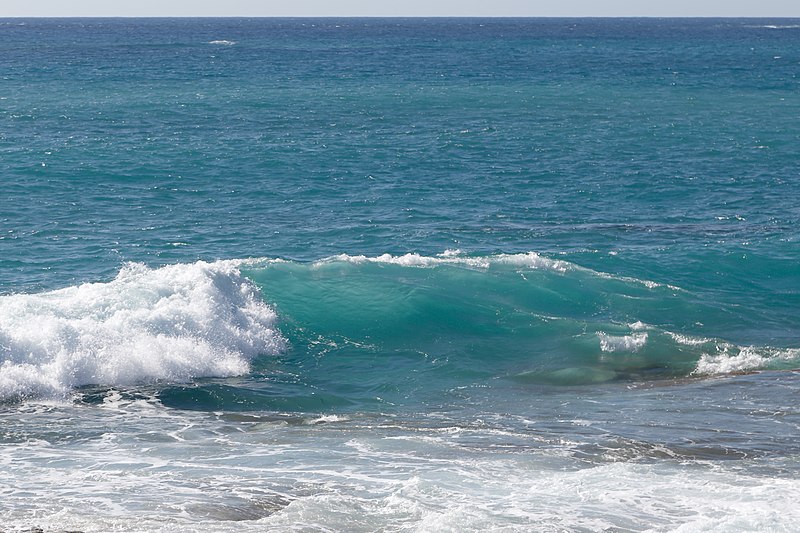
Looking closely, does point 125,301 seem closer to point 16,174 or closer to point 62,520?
point 62,520

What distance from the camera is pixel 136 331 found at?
22.2 meters

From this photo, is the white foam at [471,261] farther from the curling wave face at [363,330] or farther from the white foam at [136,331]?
the white foam at [136,331]

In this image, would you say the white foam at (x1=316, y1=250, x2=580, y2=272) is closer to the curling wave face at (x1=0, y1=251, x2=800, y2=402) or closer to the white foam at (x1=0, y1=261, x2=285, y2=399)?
the curling wave face at (x1=0, y1=251, x2=800, y2=402)

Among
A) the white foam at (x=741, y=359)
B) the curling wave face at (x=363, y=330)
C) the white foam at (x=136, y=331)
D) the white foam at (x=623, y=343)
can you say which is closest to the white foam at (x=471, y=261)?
the curling wave face at (x=363, y=330)

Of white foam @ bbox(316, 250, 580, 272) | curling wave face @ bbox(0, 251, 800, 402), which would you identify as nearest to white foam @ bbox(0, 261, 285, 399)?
curling wave face @ bbox(0, 251, 800, 402)

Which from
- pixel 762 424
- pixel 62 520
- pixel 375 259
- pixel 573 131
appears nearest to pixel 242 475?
pixel 62 520

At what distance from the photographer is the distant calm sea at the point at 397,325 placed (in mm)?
14844

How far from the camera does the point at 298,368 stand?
21953mm

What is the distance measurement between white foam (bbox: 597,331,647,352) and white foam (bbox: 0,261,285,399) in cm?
711

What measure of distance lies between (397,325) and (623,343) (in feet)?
17.4

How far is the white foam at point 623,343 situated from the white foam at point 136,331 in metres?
7.11

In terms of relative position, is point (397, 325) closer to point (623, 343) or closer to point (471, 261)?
point (471, 261)

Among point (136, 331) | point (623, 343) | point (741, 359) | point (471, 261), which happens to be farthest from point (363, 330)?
point (741, 359)

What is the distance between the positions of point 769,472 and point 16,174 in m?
31.2
